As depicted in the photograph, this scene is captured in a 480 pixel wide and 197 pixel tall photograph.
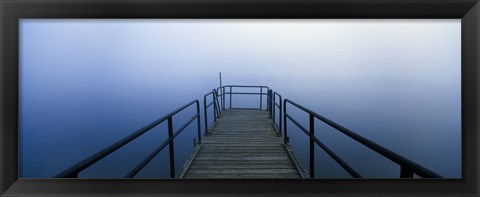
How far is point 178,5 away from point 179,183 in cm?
69

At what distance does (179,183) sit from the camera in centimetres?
108

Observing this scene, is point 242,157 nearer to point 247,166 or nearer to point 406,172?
point 247,166

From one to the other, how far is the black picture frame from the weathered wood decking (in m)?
1.39

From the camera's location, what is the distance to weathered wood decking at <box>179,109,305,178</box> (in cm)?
252

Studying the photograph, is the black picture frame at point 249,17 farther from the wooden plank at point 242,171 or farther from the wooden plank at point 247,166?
the wooden plank at point 247,166

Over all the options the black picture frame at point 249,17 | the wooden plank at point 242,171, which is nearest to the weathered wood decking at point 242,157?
the wooden plank at point 242,171

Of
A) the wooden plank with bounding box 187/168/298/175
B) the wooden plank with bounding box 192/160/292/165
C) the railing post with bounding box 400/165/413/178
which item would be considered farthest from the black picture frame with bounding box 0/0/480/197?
the wooden plank with bounding box 192/160/292/165

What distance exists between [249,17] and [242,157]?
2.18 meters

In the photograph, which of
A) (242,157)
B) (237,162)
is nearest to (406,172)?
(237,162)

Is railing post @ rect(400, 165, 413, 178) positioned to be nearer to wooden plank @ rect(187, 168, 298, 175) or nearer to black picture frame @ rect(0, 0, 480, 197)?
black picture frame @ rect(0, 0, 480, 197)

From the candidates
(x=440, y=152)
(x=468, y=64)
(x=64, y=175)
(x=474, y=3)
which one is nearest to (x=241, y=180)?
(x=64, y=175)

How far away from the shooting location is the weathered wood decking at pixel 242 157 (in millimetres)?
2521

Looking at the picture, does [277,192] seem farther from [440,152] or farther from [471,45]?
[440,152]

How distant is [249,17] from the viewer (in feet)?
3.46
